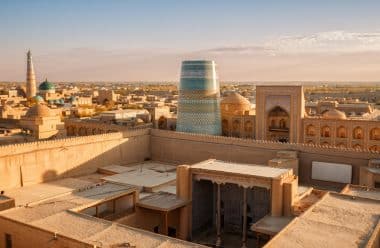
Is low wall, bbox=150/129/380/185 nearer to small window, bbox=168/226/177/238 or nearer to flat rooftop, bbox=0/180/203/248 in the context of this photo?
small window, bbox=168/226/177/238

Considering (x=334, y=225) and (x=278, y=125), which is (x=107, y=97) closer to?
(x=278, y=125)

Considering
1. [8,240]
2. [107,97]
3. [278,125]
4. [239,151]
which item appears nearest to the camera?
[8,240]

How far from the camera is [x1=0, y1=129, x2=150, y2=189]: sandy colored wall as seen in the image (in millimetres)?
16422

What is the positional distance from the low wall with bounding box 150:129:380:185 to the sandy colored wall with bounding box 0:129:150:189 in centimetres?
137

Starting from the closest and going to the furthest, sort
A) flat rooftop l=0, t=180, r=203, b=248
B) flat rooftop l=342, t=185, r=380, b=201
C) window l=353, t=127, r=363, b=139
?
flat rooftop l=0, t=180, r=203, b=248
flat rooftop l=342, t=185, r=380, b=201
window l=353, t=127, r=363, b=139

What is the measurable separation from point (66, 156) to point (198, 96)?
7623 millimetres

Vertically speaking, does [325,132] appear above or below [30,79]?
below

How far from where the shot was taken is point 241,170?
14.3 metres

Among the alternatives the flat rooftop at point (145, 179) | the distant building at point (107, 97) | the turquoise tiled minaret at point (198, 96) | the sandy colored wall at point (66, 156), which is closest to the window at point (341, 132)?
the turquoise tiled minaret at point (198, 96)

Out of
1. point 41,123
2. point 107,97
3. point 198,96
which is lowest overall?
point 41,123

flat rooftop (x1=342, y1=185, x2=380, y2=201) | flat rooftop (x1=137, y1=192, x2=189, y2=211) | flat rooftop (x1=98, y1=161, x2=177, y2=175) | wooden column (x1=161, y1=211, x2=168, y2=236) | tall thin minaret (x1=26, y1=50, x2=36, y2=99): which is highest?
tall thin minaret (x1=26, y1=50, x2=36, y2=99)

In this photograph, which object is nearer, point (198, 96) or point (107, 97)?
point (198, 96)

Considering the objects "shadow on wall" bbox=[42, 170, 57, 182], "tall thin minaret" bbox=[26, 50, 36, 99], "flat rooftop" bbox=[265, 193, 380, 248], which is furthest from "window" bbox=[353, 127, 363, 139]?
"tall thin minaret" bbox=[26, 50, 36, 99]

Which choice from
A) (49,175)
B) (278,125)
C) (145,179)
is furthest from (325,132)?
(49,175)
